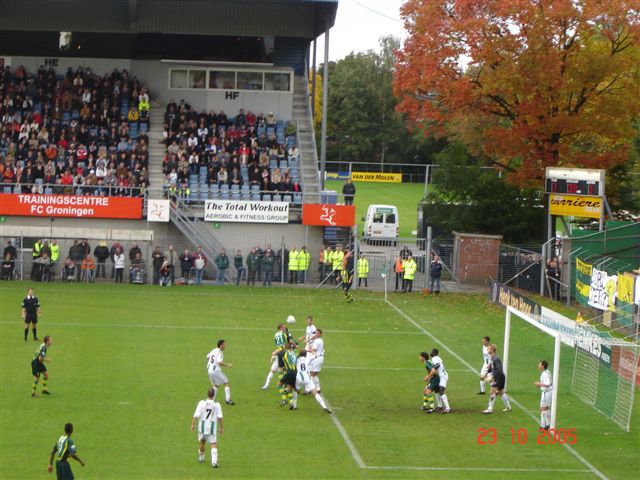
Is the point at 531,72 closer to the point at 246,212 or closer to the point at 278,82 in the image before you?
the point at 246,212

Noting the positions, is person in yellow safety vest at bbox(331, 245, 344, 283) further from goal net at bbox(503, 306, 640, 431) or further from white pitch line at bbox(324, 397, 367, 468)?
white pitch line at bbox(324, 397, 367, 468)

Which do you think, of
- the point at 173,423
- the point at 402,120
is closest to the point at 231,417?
the point at 173,423

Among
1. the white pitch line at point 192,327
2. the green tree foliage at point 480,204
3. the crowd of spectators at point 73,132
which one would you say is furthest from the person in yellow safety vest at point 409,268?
the crowd of spectators at point 73,132

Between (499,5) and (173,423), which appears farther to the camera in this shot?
(499,5)

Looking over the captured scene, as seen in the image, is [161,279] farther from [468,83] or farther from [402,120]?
[402,120]

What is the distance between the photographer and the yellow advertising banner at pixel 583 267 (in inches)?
1481

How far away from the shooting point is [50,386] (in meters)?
25.2

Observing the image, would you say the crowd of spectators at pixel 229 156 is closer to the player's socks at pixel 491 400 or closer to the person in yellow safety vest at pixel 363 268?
the person in yellow safety vest at pixel 363 268

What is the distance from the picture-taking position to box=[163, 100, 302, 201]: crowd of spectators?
46750 millimetres

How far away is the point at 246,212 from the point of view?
45500mm

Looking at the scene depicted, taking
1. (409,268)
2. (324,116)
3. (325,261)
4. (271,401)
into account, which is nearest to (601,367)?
(271,401)

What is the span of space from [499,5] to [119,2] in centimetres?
1943

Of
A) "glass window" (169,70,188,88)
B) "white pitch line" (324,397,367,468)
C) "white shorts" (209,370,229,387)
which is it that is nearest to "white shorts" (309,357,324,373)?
"white pitch line" (324,397,367,468)

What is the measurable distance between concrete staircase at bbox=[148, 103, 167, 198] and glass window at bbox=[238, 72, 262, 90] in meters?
4.18
